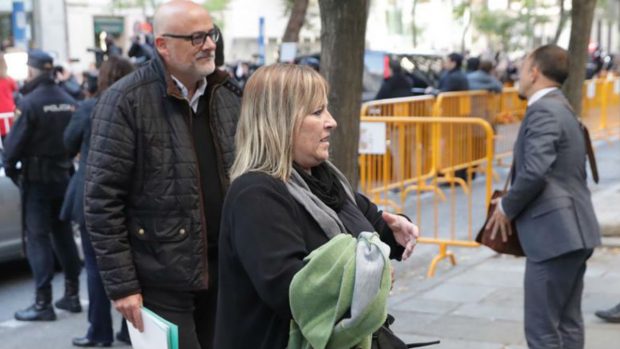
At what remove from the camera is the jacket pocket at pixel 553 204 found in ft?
16.7

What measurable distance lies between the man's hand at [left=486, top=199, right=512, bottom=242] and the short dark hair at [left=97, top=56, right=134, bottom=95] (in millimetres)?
2485

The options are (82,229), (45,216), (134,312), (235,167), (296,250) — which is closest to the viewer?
(296,250)

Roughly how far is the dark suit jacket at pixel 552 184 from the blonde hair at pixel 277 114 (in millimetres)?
2378

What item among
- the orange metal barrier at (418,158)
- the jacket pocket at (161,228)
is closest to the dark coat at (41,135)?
the orange metal barrier at (418,158)

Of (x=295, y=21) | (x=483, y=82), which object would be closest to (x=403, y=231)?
(x=483, y=82)

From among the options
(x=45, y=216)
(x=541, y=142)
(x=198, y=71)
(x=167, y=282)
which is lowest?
A: (x=45, y=216)

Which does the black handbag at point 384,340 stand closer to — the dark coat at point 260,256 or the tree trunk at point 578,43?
the dark coat at point 260,256

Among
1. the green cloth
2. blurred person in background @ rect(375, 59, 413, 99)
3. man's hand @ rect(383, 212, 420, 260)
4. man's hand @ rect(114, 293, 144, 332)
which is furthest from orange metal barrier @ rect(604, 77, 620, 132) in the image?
the green cloth

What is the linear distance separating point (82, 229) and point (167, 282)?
2.94 meters

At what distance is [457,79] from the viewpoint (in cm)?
1533

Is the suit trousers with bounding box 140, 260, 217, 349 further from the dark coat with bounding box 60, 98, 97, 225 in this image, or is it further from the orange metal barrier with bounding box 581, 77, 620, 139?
the orange metal barrier with bounding box 581, 77, 620, 139

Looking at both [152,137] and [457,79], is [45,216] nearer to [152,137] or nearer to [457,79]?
[152,137]

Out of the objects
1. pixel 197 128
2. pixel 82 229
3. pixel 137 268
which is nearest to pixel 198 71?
pixel 197 128

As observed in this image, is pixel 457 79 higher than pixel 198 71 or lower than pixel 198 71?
lower
